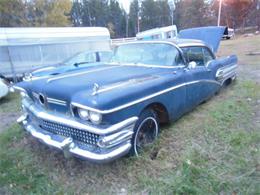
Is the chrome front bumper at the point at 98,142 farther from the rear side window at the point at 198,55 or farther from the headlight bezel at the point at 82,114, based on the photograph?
the rear side window at the point at 198,55

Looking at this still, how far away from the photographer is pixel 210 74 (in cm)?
519

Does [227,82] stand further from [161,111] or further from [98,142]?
[98,142]

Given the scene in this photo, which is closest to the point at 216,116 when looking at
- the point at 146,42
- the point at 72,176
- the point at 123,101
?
the point at 146,42

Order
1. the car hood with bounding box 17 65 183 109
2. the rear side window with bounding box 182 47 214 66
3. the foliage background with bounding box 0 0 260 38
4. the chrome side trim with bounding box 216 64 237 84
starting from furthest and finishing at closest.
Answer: the foliage background with bounding box 0 0 260 38 < the chrome side trim with bounding box 216 64 237 84 < the rear side window with bounding box 182 47 214 66 < the car hood with bounding box 17 65 183 109

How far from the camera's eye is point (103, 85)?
10.6 ft

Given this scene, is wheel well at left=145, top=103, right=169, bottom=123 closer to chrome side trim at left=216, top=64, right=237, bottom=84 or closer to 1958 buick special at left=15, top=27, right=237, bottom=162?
1958 buick special at left=15, top=27, right=237, bottom=162

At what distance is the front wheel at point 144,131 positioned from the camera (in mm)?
3301

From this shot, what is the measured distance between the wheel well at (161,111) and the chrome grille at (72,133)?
40.7 inches

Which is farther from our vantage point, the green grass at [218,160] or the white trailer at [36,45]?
the white trailer at [36,45]

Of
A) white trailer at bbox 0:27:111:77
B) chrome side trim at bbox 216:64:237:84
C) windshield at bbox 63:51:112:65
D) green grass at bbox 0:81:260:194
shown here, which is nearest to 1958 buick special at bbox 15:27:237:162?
green grass at bbox 0:81:260:194

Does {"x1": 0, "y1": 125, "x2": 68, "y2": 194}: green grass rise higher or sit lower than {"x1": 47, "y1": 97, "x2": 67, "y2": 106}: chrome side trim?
lower

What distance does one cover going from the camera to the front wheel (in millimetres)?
3301

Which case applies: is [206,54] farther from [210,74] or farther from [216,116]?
[216,116]

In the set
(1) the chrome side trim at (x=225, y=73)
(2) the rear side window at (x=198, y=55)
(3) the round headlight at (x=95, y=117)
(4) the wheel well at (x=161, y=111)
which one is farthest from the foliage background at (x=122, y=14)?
(3) the round headlight at (x=95, y=117)
